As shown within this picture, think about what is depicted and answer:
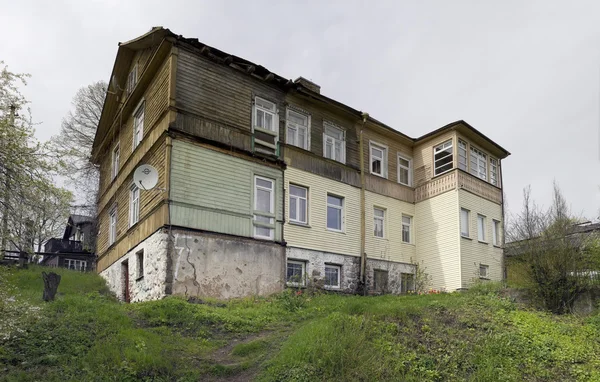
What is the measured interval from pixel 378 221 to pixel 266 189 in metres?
6.27

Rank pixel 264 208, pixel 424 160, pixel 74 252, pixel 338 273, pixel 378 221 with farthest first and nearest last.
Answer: pixel 74 252
pixel 424 160
pixel 378 221
pixel 338 273
pixel 264 208

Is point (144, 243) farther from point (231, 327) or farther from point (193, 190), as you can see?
point (231, 327)

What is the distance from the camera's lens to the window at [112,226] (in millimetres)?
22672

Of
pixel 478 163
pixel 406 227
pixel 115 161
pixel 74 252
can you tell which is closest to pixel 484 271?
pixel 406 227

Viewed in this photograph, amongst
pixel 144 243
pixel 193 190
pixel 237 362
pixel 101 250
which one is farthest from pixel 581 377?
pixel 101 250

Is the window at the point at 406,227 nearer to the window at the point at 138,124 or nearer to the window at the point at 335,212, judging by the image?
the window at the point at 335,212

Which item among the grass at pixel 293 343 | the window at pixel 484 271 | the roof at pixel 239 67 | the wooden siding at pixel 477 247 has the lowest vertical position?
the grass at pixel 293 343

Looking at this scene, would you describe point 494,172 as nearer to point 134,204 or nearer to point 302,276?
point 302,276

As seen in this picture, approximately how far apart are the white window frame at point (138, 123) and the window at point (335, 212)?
7.61 meters

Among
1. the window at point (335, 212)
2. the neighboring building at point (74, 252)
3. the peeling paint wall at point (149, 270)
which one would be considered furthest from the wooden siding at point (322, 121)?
the neighboring building at point (74, 252)

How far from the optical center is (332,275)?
2045 centimetres

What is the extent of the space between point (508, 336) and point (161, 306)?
26.5ft

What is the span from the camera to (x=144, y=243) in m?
17.5

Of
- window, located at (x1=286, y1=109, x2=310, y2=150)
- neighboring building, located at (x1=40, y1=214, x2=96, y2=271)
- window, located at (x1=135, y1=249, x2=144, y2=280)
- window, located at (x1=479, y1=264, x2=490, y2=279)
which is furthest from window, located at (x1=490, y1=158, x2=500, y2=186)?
neighboring building, located at (x1=40, y1=214, x2=96, y2=271)
